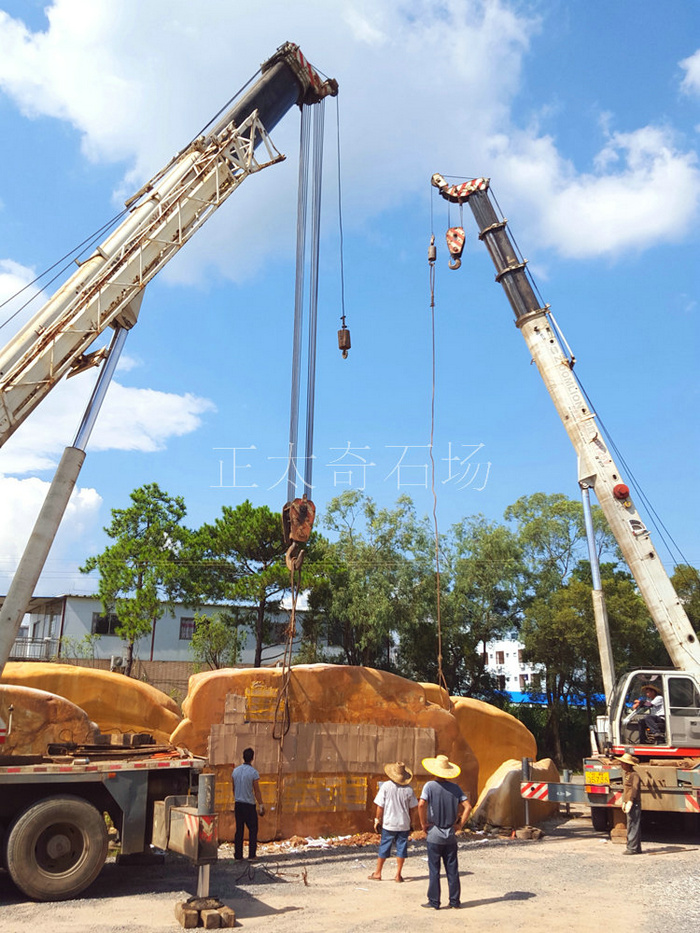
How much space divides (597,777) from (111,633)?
3113cm

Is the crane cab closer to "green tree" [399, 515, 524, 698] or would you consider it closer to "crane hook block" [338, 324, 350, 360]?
"crane hook block" [338, 324, 350, 360]

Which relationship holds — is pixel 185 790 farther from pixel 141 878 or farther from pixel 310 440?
pixel 310 440

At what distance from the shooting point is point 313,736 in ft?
41.1

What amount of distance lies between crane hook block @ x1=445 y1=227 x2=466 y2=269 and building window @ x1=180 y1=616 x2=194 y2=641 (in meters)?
28.2

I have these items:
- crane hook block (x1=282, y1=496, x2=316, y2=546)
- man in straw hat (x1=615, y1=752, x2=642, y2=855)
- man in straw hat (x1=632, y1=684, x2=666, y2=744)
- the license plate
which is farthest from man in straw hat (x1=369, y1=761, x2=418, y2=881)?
man in straw hat (x1=632, y1=684, x2=666, y2=744)

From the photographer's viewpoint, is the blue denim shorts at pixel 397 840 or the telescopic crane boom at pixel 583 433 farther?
the telescopic crane boom at pixel 583 433

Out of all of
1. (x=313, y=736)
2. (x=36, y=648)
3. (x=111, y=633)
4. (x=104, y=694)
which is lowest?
(x=313, y=736)

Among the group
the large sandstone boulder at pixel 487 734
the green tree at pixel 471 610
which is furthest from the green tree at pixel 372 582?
the large sandstone boulder at pixel 487 734

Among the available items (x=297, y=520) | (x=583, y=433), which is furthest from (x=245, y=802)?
(x=583, y=433)

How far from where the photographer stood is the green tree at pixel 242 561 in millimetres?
32875

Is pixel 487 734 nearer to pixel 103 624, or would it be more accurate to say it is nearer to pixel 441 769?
pixel 441 769

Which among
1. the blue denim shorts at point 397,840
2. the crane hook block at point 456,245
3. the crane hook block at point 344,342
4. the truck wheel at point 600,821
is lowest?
the truck wheel at point 600,821

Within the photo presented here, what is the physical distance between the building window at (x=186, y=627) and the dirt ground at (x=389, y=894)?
29422 mm

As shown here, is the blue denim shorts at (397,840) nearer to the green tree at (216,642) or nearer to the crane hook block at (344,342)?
the crane hook block at (344,342)
